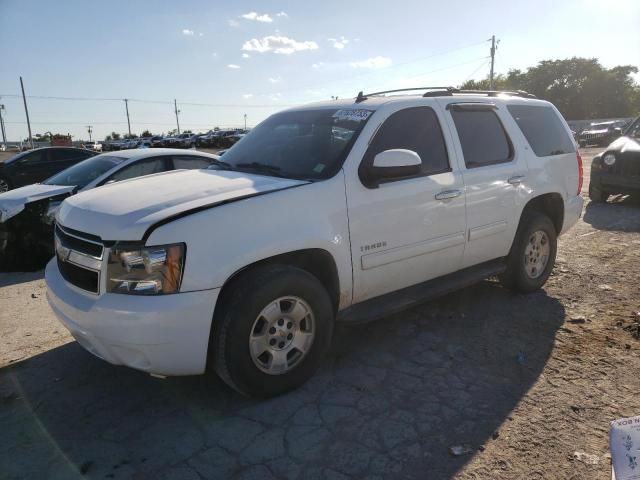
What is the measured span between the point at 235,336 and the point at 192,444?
63 centimetres

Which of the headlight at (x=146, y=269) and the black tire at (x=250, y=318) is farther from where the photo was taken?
the black tire at (x=250, y=318)

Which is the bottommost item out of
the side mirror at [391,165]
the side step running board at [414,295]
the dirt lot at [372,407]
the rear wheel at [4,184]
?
the dirt lot at [372,407]

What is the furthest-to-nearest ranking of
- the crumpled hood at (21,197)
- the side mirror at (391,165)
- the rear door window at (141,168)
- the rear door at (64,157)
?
the rear door at (64,157) < the rear door window at (141,168) < the crumpled hood at (21,197) < the side mirror at (391,165)

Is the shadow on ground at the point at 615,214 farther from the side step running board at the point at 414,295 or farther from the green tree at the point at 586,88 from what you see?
the green tree at the point at 586,88

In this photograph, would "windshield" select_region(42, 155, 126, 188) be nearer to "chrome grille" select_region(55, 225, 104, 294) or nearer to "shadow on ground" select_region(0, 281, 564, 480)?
"shadow on ground" select_region(0, 281, 564, 480)

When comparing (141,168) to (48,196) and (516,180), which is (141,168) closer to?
(48,196)

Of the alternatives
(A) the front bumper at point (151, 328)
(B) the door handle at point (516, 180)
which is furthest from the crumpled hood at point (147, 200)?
(B) the door handle at point (516, 180)

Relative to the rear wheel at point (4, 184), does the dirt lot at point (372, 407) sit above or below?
below

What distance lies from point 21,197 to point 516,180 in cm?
606

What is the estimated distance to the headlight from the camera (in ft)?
8.95

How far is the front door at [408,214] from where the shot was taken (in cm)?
349

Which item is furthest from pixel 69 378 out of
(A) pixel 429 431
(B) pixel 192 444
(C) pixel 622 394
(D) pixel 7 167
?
(D) pixel 7 167

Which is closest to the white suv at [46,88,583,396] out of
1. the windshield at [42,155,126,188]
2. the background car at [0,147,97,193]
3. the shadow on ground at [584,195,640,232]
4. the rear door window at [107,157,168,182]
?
the rear door window at [107,157,168,182]

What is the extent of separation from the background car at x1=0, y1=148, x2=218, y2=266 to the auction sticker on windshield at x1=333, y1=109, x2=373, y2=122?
115 inches
